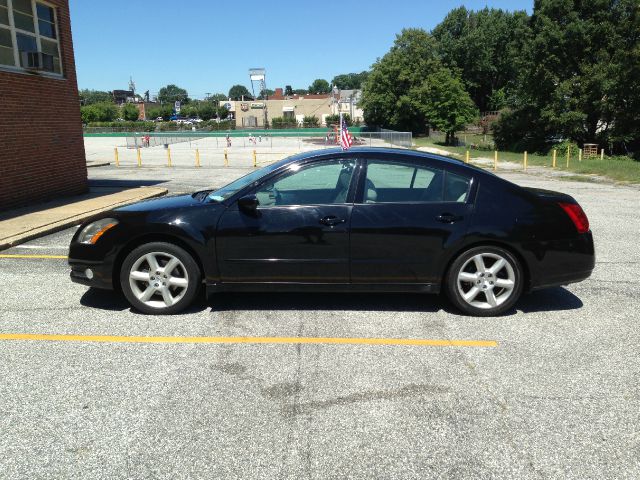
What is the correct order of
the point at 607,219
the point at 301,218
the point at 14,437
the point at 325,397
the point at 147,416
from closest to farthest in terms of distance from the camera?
the point at 14,437 → the point at 147,416 → the point at 325,397 → the point at 301,218 → the point at 607,219

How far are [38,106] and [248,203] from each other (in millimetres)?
→ 8851

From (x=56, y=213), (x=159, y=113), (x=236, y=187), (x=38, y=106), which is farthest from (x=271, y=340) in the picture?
(x=159, y=113)

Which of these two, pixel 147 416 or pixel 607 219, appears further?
pixel 607 219

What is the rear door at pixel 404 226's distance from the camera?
4.70 m

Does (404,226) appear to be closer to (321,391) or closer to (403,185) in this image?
(403,185)

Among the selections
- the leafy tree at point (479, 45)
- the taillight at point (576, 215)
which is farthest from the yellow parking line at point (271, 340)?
the leafy tree at point (479, 45)

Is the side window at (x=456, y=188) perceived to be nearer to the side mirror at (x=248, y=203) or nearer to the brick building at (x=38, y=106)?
the side mirror at (x=248, y=203)

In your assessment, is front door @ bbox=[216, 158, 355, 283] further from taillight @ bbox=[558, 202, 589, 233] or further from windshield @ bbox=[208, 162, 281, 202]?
taillight @ bbox=[558, 202, 589, 233]

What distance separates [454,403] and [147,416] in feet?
6.16

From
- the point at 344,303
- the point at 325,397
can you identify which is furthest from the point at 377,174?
the point at 325,397

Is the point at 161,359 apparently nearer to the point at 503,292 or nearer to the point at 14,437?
the point at 14,437

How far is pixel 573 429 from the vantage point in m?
3.06

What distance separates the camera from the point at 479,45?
260 ft

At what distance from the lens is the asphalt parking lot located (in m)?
2.79
